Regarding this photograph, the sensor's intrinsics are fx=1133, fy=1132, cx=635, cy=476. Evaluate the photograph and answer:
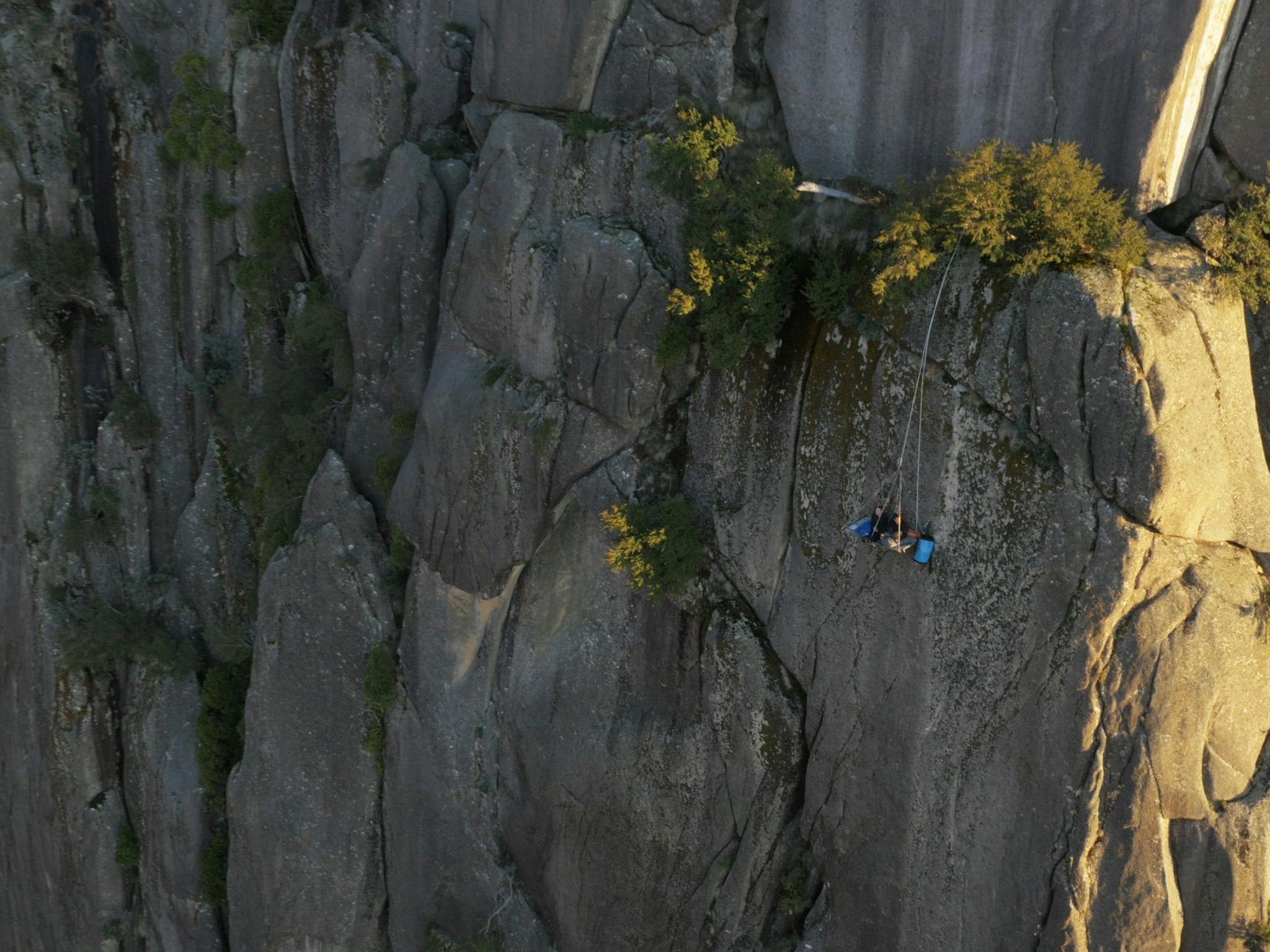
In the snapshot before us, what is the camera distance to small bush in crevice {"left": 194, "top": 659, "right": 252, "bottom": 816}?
22891mm

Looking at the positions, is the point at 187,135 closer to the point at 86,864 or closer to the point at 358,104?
the point at 358,104

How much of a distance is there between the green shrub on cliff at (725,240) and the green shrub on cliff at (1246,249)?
5.34 metres

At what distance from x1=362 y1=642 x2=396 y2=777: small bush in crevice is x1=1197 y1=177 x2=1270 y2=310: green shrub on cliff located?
14.4 metres

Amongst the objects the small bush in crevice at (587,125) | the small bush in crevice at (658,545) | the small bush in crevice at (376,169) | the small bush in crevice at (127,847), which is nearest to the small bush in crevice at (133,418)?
the small bush in crevice at (376,169)

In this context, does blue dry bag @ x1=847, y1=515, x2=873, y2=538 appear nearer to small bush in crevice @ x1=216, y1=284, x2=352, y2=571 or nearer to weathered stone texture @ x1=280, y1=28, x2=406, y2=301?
small bush in crevice @ x1=216, y1=284, x2=352, y2=571

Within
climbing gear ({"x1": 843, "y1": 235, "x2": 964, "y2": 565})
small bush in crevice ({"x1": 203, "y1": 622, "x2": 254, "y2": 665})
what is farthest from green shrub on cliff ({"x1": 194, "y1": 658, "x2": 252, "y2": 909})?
→ climbing gear ({"x1": 843, "y1": 235, "x2": 964, "y2": 565})

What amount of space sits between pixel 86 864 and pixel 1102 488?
22.6 meters

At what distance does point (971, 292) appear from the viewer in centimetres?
1428

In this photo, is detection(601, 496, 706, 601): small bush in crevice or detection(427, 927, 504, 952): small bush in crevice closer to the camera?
detection(601, 496, 706, 601): small bush in crevice

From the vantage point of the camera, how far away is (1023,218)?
13.6 m

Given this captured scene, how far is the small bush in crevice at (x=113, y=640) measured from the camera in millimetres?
23625

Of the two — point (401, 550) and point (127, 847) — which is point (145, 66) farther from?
point (127, 847)

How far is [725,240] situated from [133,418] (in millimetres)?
14808

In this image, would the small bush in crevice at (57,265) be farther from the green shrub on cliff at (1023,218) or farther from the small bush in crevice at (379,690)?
the green shrub on cliff at (1023,218)
